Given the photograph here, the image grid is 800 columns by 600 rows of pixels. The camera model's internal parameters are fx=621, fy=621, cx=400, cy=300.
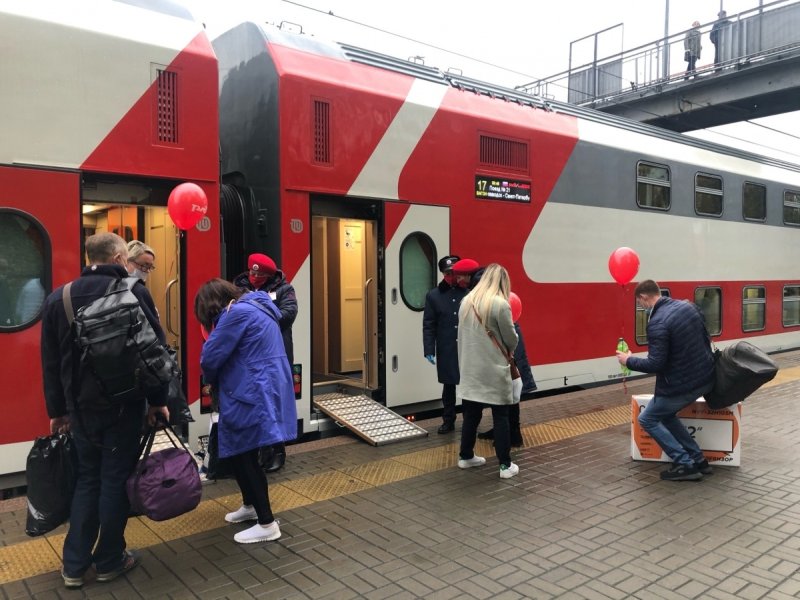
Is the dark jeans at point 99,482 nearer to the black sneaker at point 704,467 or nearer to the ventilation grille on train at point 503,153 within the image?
the black sneaker at point 704,467

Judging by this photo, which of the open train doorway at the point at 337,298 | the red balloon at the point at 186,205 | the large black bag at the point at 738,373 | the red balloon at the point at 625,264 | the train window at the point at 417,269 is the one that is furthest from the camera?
the open train doorway at the point at 337,298

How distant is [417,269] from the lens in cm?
643

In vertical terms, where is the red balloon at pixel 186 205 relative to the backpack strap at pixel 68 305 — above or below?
above

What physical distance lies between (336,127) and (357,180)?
51 centimetres

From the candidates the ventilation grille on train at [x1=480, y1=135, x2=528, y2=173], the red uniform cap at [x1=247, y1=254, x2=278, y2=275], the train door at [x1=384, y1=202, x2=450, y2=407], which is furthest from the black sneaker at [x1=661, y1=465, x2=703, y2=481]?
the ventilation grille on train at [x1=480, y1=135, x2=528, y2=173]

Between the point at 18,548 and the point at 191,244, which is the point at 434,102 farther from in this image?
the point at 18,548

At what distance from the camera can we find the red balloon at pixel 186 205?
4.46 metres

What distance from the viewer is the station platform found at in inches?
124

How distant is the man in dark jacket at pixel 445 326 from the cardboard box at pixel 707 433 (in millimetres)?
1701

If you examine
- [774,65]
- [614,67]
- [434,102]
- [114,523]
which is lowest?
[114,523]

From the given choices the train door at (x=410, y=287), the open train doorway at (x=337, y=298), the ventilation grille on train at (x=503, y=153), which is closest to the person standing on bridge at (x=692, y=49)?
the ventilation grille on train at (x=503, y=153)

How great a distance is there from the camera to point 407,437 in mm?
5699

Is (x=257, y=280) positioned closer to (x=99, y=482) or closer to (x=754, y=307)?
(x=99, y=482)

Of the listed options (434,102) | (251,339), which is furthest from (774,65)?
(251,339)
